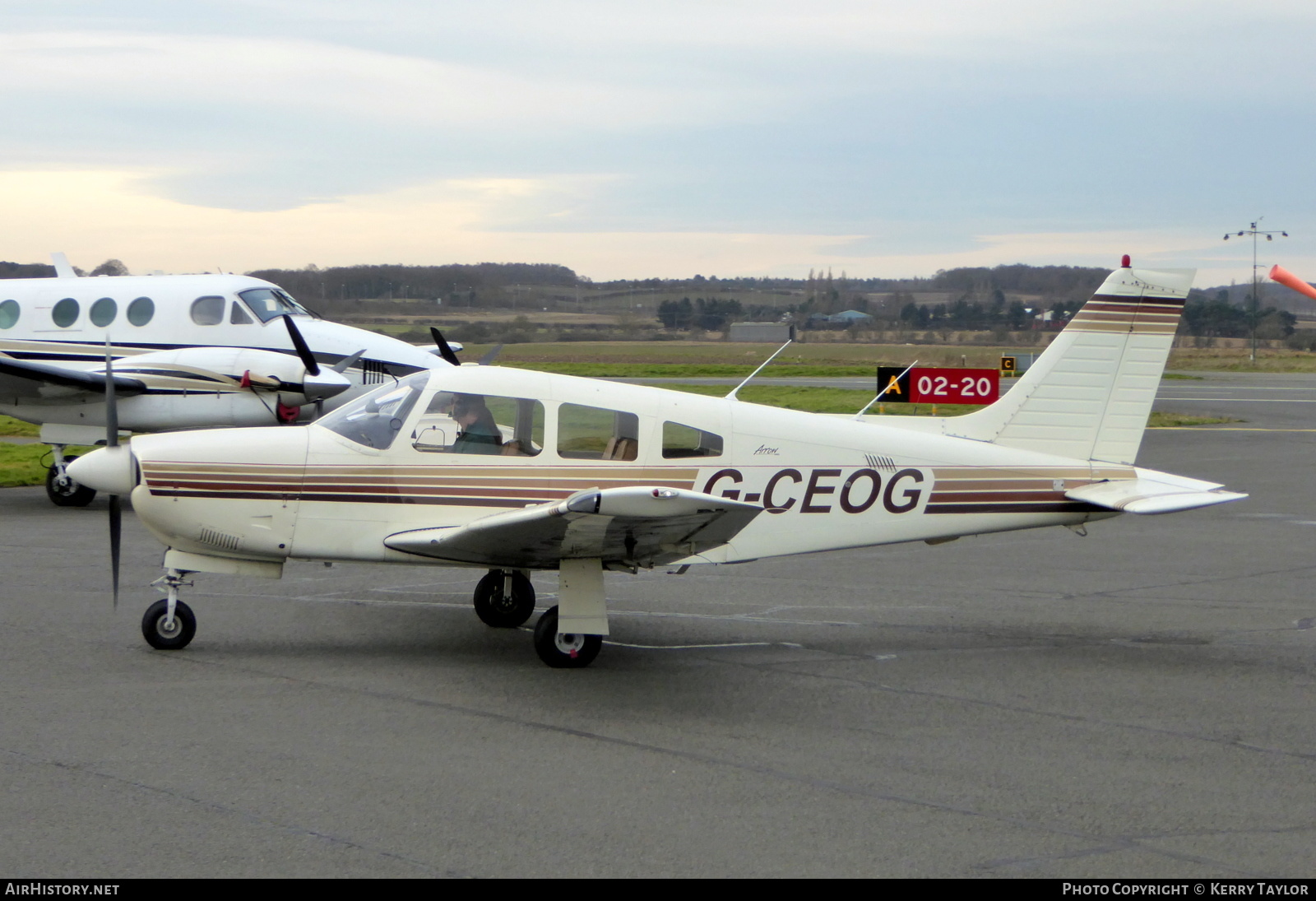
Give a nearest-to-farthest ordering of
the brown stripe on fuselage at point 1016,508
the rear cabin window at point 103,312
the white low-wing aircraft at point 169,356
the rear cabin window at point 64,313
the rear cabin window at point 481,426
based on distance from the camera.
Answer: the rear cabin window at point 481,426 < the brown stripe on fuselage at point 1016,508 < the white low-wing aircraft at point 169,356 < the rear cabin window at point 103,312 < the rear cabin window at point 64,313

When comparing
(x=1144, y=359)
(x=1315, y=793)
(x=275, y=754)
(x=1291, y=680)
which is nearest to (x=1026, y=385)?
(x=1144, y=359)

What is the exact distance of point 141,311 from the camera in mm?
16531

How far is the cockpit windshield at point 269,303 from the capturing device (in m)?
16.5

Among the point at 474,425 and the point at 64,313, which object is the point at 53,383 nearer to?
the point at 64,313

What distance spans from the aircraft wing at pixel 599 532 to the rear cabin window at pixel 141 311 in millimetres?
10442

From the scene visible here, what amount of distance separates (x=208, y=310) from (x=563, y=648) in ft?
36.1

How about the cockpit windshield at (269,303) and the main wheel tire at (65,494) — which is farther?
the cockpit windshield at (269,303)

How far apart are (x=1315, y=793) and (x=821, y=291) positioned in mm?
69924

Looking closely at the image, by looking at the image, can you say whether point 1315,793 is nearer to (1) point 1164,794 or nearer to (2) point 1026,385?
(1) point 1164,794

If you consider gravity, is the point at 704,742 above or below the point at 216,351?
below

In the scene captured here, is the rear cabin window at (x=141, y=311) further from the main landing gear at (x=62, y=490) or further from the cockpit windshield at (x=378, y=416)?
the cockpit windshield at (x=378, y=416)

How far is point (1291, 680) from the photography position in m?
7.55

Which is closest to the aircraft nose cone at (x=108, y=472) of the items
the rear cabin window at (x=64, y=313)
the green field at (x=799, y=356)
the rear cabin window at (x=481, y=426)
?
the rear cabin window at (x=481, y=426)

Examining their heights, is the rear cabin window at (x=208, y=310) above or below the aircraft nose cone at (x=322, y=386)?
above
